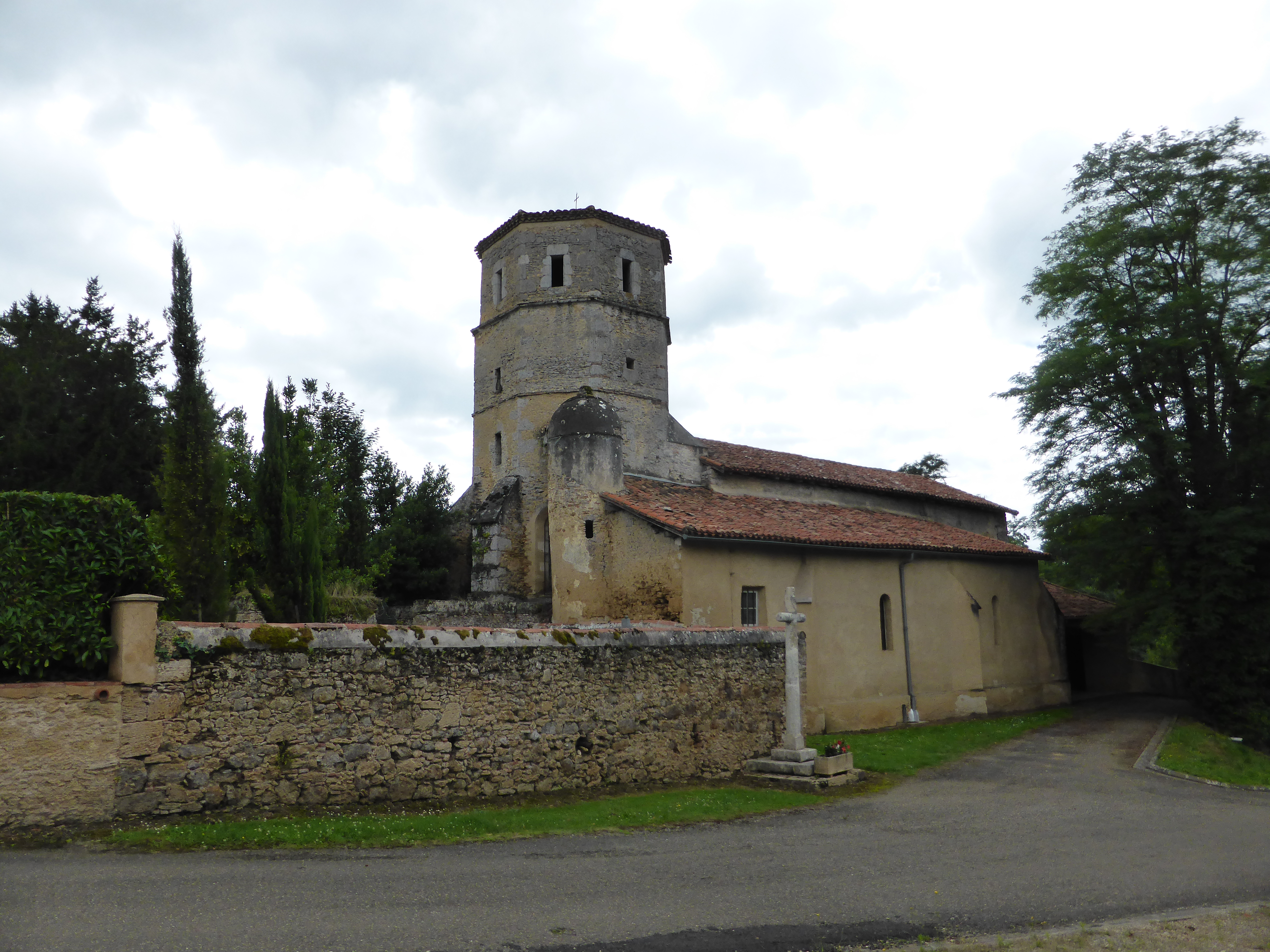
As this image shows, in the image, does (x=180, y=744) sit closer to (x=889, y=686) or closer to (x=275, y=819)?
(x=275, y=819)

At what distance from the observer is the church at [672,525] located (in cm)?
2062

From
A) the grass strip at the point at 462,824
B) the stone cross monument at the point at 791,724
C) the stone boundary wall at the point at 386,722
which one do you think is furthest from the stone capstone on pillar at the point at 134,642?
the stone cross monument at the point at 791,724

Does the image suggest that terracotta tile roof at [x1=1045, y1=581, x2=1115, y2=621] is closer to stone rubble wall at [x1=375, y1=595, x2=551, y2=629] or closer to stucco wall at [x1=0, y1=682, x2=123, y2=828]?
stone rubble wall at [x1=375, y1=595, x2=551, y2=629]

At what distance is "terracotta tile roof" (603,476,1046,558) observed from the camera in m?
20.2

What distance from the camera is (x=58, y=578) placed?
9047 millimetres

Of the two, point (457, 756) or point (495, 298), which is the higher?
point (495, 298)

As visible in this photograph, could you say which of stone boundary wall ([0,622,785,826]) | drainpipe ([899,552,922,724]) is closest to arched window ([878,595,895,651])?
drainpipe ([899,552,922,724])

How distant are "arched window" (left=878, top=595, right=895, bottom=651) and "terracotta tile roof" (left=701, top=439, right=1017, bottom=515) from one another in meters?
4.78

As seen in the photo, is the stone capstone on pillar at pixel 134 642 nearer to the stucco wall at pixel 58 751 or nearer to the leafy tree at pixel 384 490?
the stucco wall at pixel 58 751

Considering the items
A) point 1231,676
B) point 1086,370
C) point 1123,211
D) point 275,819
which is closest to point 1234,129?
point 1123,211

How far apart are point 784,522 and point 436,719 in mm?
13574

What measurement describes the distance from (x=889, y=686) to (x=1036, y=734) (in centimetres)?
397

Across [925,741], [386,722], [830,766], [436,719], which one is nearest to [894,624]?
[925,741]

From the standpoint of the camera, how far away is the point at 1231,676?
22.4 metres
